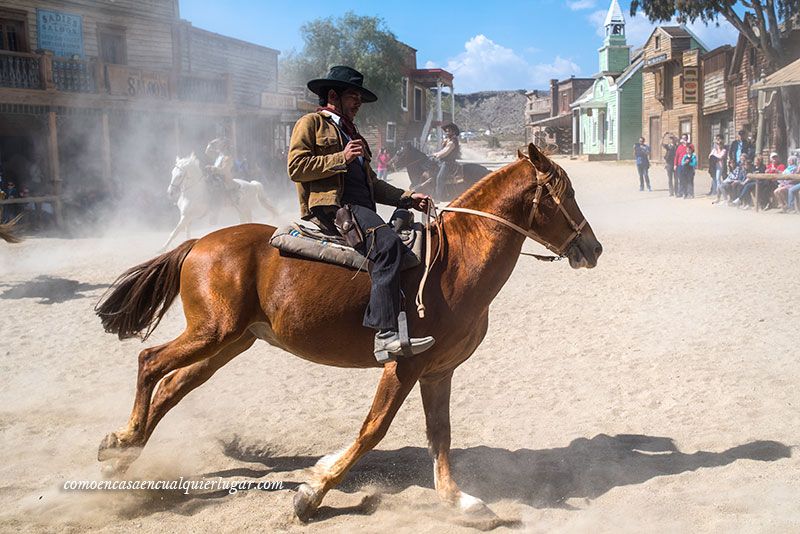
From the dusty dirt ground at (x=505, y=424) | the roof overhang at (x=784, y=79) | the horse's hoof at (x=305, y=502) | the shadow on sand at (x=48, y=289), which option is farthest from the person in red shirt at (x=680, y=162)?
the horse's hoof at (x=305, y=502)

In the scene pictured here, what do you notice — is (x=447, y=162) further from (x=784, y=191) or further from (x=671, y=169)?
(x=671, y=169)

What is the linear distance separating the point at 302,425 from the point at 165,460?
1.05 m

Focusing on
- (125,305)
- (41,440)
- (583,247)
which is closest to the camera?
(583,247)

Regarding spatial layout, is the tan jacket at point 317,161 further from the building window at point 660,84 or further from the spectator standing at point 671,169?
the building window at point 660,84

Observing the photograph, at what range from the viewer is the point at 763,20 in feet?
78.4

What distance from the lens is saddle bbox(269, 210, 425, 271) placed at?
420cm

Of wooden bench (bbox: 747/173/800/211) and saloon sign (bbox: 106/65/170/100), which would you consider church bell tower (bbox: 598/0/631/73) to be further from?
saloon sign (bbox: 106/65/170/100)

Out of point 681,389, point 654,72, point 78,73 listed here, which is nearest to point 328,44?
point 654,72

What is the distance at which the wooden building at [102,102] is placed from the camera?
19109 millimetres

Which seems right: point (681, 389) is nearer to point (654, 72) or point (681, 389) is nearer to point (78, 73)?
point (78, 73)

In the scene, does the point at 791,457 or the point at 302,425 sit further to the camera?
the point at 302,425

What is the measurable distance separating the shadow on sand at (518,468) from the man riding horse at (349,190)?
1056mm

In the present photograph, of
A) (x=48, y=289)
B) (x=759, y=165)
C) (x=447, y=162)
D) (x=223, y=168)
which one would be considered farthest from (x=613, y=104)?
(x=48, y=289)

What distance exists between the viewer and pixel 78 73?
66.9 ft
